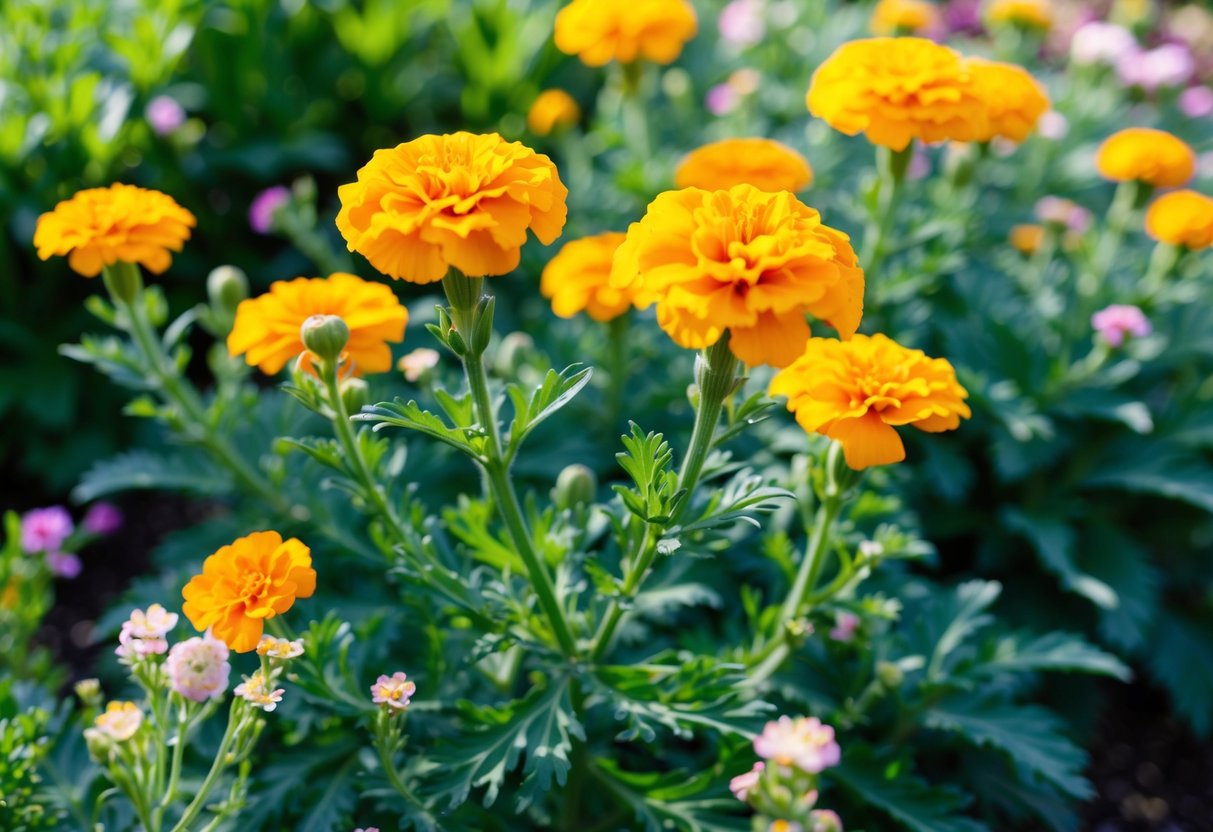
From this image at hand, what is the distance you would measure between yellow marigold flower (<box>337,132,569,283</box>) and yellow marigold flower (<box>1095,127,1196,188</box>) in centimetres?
163

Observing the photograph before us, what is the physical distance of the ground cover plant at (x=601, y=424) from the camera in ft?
4.43

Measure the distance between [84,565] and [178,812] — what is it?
1584 millimetres

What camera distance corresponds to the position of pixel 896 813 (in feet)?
5.73

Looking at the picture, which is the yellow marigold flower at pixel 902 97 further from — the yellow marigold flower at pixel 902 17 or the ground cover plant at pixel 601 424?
the yellow marigold flower at pixel 902 17

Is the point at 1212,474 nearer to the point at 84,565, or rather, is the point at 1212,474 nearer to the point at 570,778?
the point at 570,778

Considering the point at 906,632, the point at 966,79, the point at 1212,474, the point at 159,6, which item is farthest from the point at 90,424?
the point at 1212,474

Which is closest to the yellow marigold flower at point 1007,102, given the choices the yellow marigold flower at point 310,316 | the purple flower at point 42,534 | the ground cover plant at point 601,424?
the ground cover plant at point 601,424

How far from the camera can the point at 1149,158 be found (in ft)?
7.47

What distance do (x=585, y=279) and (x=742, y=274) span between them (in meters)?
0.88

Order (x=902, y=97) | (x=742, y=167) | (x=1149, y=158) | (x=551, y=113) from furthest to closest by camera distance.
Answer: (x=551, y=113) → (x=1149, y=158) → (x=742, y=167) → (x=902, y=97)

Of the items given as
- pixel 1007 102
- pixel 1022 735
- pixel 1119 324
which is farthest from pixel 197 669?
pixel 1119 324

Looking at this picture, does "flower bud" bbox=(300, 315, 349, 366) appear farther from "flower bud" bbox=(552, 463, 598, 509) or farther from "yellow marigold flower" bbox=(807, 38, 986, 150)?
"yellow marigold flower" bbox=(807, 38, 986, 150)

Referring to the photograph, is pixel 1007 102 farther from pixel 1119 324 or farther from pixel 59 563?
pixel 59 563

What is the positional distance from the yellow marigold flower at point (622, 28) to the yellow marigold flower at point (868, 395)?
4.85 feet
